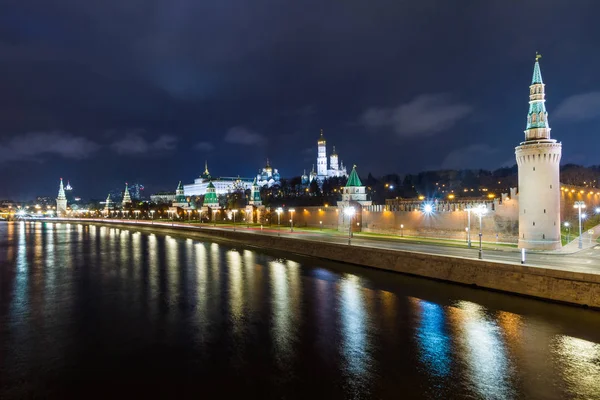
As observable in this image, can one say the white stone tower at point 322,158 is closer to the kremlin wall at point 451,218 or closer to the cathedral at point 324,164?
the cathedral at point 324,164

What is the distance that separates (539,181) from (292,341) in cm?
2034

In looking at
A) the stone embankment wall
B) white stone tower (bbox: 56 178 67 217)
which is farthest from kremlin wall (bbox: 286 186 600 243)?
white stone tower (bbox: 56 178 67 217)

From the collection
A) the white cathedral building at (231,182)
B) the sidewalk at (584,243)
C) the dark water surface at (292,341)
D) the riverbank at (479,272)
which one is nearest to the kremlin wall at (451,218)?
the sidewalk at (584,243)

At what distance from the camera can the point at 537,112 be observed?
27547 millimetres

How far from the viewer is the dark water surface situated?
11094 millimetres

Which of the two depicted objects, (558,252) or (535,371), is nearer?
(535,371)

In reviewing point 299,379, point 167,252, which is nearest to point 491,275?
point 299,379

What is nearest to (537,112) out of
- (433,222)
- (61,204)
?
(433,222)

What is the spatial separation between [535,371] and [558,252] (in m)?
15.5

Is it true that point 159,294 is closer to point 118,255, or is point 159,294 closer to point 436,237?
point 118,255

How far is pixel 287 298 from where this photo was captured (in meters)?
21.1

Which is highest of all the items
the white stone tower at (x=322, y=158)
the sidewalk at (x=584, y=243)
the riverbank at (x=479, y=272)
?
the white stone tower at (x=322, y=158)

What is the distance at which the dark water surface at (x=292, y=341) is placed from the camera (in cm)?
1109

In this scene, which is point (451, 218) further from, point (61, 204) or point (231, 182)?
point (61, 204)
